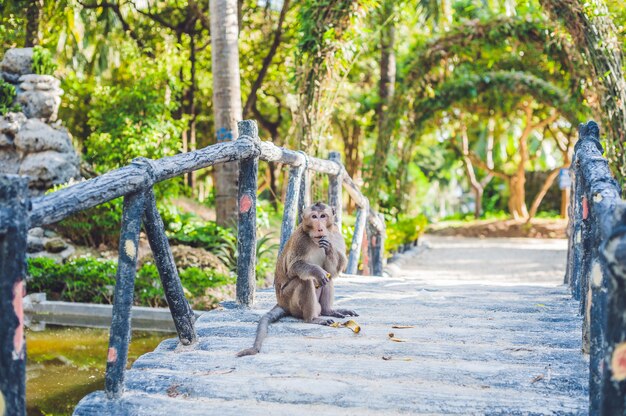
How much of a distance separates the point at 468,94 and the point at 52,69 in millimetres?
9122

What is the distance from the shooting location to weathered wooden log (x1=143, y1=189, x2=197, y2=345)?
9.21ft

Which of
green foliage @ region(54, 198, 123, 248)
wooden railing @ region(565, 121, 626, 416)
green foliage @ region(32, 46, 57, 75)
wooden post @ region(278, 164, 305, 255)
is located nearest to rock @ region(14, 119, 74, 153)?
green foliage @ region(32, 46, 57, 75)

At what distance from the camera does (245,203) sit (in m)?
3.91

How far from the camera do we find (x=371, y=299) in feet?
14.5

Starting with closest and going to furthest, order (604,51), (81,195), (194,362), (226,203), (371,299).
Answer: (81,195) → (194,362) → (371,299) → (604,51) → (226,203)

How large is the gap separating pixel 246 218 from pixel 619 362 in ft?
8.12

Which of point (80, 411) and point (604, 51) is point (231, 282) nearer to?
point (604, 51)

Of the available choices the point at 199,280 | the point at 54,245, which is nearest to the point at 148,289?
the point at 199,280

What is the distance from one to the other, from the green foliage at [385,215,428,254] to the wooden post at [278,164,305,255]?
24.2ft

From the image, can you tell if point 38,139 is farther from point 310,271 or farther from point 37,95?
point 310,271

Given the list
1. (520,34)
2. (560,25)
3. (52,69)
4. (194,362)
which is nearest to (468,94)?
(520,34)

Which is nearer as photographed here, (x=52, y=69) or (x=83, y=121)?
(x=52, y=69)

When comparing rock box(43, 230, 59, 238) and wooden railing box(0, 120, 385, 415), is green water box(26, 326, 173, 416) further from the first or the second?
rock box(43, 230, 59, 238)

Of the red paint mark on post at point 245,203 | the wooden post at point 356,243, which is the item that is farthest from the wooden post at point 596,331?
the wooden post at point 356,243
